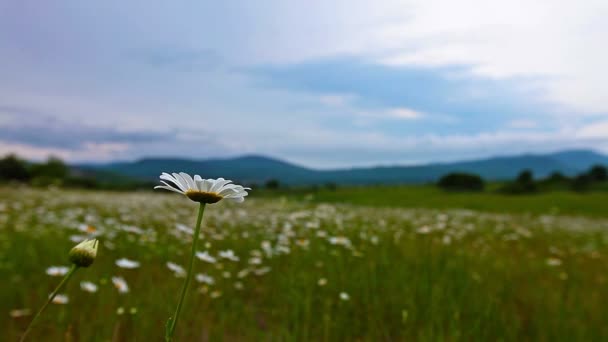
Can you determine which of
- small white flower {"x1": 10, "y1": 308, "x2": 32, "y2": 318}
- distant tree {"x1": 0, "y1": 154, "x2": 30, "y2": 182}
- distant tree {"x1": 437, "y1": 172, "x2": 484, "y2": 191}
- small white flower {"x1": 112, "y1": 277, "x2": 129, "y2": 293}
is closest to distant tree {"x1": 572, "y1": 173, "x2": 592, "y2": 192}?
distant tree {"x1": 437, "y1": 172, "x2": 484, "y2": 191}

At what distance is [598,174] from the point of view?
236ft

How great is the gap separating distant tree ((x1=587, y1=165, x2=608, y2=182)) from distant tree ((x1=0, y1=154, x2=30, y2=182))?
101 meters

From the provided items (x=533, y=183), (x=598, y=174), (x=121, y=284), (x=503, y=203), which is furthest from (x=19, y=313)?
(x=598, y=174)

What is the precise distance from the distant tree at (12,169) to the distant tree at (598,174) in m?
101

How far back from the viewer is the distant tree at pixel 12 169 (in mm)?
72875

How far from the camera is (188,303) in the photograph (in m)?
3.16

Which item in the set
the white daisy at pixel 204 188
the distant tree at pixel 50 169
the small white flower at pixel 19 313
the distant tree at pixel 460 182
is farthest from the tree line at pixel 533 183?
the distant tree at pixel 50 169

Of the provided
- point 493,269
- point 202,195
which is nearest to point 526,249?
point 493,269

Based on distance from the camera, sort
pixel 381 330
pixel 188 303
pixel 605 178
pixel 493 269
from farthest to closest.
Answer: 1. pixel 605 178
2. pixel 493 269
3. pixel 188 303
4. pixel 381 330

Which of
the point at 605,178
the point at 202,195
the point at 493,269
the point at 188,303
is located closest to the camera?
the point at 202,195

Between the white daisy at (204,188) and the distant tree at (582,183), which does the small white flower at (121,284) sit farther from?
the distant tree at (582,183)

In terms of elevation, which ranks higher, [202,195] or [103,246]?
[202,195]

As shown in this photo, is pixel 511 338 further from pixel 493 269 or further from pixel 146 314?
pixel 146 314

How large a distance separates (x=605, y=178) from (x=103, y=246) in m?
87.1
